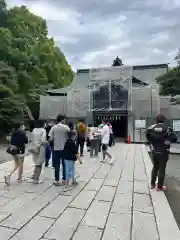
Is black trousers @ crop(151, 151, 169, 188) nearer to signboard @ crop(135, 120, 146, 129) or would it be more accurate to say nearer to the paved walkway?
the paved walkway

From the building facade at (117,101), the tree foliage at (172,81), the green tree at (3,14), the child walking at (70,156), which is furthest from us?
the green tree at (3,14)

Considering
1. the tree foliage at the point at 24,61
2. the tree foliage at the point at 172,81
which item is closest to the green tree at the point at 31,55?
the tree foliage at the point at 24,61

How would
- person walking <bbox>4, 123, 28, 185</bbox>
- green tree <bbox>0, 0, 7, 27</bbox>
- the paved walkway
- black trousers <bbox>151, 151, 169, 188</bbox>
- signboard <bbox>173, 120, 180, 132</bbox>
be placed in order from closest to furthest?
1. the paved walkway
2. black trousers <bbox>151, 151, 169, 188</bbox>
3. person walking <bbox>4, 123, 28, 185</bbox>
4. signboard <bbox>173, 120, 180, 132</bbox>
5. green tree <bbox>0, 0, 7, 27</bbox>

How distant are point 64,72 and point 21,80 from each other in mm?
12039

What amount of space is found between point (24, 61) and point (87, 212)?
58.1ft

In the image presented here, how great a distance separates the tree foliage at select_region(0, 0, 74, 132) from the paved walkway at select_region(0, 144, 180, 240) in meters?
12.1

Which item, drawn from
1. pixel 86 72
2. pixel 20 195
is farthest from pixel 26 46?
pixel 20 195

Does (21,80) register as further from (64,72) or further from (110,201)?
(110,201)

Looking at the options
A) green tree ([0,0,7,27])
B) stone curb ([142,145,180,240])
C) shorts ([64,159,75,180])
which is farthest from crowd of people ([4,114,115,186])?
green tree ([0,0,7,27])

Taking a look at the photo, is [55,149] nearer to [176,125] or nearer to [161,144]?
[161,144]

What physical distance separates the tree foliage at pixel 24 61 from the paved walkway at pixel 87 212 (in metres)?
12.1

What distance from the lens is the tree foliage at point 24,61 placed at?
1695 cm

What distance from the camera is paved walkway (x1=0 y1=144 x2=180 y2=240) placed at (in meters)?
3.40

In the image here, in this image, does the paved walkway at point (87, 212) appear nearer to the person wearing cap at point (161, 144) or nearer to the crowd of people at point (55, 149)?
the crowd of people at point (55, 149)
